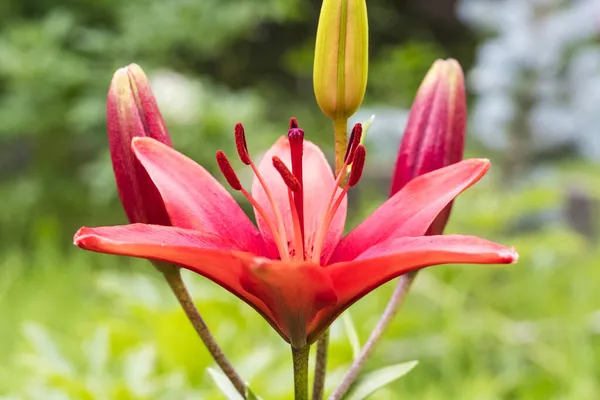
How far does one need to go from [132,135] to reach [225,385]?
0.45 feet

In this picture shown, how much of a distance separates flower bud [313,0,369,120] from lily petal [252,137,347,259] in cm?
5

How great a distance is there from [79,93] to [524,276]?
1147 millimetres

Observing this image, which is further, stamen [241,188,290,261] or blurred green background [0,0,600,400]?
blurred green background [0,0,600,400]

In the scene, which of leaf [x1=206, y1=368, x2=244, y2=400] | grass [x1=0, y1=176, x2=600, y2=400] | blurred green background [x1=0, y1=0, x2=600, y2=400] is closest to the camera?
leaf [x1=206, y1=368, x2=244, y2=400]

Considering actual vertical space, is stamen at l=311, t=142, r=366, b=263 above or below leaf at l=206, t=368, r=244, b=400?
above

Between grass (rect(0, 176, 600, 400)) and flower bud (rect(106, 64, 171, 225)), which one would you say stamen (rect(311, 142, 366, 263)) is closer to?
flower bud (rect(106, 64, 171, 225))

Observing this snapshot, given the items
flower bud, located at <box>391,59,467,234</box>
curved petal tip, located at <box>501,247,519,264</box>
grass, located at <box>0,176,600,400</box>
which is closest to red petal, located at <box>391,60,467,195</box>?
flower bud, located at <box>391,59,467,234</box>

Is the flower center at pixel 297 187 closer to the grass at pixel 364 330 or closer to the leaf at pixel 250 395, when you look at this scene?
the leaf at pixel 250 395

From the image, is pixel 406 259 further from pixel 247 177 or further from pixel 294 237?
pixel 247 177

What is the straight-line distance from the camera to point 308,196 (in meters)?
0.41

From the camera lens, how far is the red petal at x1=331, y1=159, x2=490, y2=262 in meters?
0.34

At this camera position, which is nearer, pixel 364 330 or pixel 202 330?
pixel 202 330

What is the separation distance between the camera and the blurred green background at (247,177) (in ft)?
2.97

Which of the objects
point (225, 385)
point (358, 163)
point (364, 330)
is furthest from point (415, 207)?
point (364, 330)
